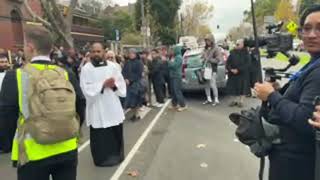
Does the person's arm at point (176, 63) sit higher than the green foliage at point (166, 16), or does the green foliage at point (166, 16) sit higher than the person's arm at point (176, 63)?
the green foliage at point (166, 16)

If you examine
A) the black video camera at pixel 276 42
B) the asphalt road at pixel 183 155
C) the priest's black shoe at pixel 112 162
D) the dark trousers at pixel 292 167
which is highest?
the black video camera at pixel 276 42

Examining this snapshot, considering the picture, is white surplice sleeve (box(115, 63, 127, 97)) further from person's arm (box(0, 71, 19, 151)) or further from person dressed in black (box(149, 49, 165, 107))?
person dressed in black (box(149, 49, 165, 107))

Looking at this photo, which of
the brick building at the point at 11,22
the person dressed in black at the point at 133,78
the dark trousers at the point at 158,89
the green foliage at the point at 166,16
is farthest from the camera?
the green foliage at the point at 166,16

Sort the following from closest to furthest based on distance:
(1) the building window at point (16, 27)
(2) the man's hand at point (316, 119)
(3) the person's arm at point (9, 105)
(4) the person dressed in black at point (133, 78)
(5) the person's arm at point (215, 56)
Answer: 1. (2) the man's hand at point (316, 119)
2. (3) the person's arm at point (9, 105)
3. (4) the person dressed in black at point (133, 78)
4. (5) the person's arm at point (215, 56)
5. (1) the building window at point (16, 27)

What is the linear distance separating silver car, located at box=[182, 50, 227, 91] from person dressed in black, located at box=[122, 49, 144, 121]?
10.5ft

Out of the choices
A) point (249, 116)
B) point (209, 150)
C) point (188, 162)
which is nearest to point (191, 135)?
point (209, 150)

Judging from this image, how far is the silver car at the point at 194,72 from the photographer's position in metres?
15.9

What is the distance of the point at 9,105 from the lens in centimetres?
404

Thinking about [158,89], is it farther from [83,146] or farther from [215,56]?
[83,146]

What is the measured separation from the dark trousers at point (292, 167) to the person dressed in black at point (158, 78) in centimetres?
1268

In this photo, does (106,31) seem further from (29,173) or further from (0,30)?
(29,173)

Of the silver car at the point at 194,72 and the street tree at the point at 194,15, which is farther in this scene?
the street tree at the point at 194,15

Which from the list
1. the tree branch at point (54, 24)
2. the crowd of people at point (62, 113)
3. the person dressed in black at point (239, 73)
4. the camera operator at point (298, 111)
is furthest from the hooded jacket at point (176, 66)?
the camera operator at point (298, 111)

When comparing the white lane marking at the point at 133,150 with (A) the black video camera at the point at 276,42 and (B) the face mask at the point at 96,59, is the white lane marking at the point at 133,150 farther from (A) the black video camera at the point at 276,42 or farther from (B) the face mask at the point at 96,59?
(A) the black video camera at the point at 276,42
